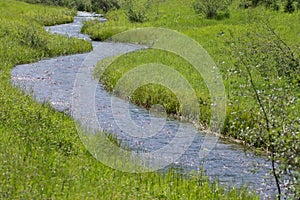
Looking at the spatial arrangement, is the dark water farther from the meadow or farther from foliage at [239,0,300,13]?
foliage at [239,0,300,13]

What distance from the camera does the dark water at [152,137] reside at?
11.2m

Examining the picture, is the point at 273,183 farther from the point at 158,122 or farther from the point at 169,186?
the point at 158,122

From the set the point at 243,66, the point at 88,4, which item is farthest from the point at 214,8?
the point at 88,4

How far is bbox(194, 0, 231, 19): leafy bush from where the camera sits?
3659 centimetres

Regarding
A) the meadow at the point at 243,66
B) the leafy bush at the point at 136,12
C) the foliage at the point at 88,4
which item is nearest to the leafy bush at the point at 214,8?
the meadow at the point at 243,66

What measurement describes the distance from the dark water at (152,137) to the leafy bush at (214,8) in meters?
12.8

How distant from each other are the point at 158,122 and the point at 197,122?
132 cm

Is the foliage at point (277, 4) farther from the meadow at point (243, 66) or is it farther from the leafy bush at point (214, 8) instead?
the leafy bush at point (214, 8)

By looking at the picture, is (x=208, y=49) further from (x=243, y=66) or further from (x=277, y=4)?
(x=277, y=4)

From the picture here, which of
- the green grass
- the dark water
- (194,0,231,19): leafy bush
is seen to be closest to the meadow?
the green grass

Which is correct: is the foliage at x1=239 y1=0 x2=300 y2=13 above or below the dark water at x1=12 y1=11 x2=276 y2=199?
above

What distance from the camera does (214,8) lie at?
120 feet

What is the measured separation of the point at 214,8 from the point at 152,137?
24.1 m

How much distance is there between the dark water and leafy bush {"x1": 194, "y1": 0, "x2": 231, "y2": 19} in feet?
41.9
